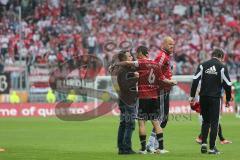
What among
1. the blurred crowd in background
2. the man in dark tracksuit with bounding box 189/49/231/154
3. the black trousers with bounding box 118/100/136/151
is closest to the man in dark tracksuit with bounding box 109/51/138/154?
the black trousers with bounding box 118/100/136/151

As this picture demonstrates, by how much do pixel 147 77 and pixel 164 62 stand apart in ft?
2.78

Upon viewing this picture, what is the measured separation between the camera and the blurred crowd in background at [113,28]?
41.9m

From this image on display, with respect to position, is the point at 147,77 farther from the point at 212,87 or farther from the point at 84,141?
the point at 84,141

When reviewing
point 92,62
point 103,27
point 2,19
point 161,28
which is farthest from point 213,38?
point 2,19

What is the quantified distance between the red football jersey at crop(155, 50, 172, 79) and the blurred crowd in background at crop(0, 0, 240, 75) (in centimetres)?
2225

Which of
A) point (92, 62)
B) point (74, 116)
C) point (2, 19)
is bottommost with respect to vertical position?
point (74, 116)

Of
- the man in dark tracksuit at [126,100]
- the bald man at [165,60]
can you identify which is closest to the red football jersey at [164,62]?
the bald man at [165,60]

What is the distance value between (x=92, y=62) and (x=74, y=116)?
12.3ft

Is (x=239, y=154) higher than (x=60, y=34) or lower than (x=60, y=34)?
lower

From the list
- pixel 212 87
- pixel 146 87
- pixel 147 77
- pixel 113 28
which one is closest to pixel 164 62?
pixel 147 77

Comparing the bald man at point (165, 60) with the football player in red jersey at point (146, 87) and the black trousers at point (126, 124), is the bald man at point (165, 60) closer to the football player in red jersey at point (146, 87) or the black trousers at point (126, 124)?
the football player in red jersey at point (146, 87)

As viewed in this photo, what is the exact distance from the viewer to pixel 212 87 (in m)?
17.2

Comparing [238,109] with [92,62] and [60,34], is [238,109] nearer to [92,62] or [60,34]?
[92,62]

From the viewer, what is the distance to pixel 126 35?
147ft
